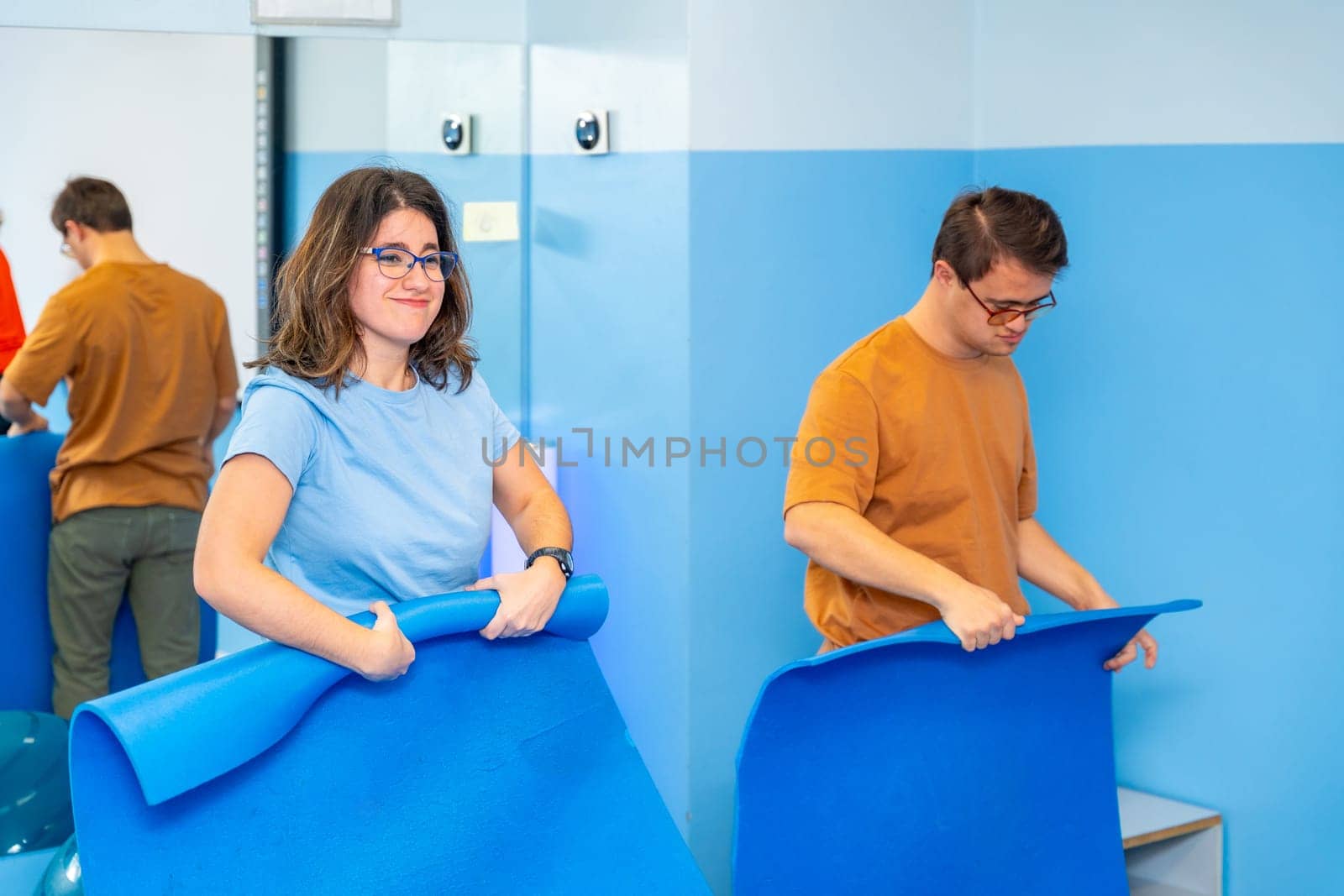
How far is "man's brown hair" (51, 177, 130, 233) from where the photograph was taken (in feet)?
10.0

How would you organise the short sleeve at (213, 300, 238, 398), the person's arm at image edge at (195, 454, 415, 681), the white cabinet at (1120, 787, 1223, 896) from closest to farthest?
the person's arm at image edge at (195, 454, 415, 681) → the white cabinet at (1120, 787, 1223, 896) → the short sleeve at (213, 300, 238, 398)

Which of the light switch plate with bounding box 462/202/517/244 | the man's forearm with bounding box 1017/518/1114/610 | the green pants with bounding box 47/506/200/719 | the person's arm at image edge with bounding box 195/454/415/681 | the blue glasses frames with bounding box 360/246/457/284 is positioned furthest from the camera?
the light switch plate with bounding box 462/202/517/244

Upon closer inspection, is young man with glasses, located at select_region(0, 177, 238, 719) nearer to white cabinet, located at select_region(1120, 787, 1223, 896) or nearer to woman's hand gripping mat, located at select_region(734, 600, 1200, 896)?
woman's hand gripping mat, located at select_region(734, 600, 1200, 896)

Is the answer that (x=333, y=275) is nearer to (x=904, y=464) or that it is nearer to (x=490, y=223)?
(x=904, y=464)

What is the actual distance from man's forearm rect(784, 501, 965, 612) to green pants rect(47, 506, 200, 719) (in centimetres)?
169

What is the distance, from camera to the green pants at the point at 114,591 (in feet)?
10.5

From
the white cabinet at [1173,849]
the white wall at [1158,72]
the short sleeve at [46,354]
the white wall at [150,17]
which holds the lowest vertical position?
the white cabinet at [1173,849]

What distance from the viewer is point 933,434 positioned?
211 cm

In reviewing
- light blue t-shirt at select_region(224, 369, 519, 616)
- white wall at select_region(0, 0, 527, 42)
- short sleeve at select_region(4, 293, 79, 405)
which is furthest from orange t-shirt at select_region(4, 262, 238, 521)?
light blue t-shirt at select_region(224, 369, 519, 616)

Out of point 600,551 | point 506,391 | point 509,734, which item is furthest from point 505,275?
point 509,734

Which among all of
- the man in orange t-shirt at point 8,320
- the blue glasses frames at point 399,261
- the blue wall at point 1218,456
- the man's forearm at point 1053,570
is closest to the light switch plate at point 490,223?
the man in orange t-shirt at point 8,320

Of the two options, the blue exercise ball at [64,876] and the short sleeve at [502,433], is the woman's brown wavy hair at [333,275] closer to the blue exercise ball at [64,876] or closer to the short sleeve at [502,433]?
the short sleeve at [502,433]

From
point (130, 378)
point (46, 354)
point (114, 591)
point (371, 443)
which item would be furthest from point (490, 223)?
point (371, 443)

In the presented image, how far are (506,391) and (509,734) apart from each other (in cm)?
198
